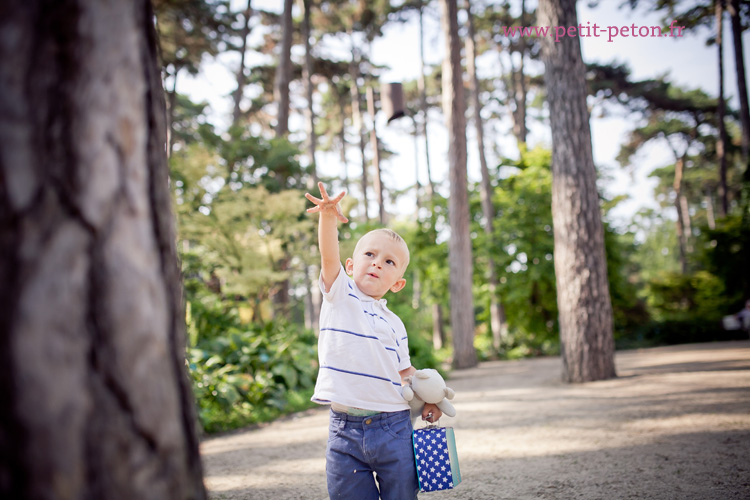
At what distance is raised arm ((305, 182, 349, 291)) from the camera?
1855 millimetres

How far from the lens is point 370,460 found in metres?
1.88

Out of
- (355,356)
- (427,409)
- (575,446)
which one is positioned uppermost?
(355,356)

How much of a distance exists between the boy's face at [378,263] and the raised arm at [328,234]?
157 millimetres

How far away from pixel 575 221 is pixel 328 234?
→ 17.7 feet

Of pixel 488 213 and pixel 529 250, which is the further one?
pixel 488 213

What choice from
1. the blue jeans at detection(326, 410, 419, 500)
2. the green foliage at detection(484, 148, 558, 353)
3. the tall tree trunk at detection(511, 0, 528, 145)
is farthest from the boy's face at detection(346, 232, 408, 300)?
the tall tree trunk at detection(511, 0, 528, 145)

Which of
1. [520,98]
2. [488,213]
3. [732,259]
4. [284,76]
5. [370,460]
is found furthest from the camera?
[520,98]

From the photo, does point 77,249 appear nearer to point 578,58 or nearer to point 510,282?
point 578,58

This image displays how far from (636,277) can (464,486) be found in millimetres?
40764

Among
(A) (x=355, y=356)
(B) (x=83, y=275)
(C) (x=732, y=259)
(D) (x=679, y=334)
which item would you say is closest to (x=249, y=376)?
(A) (x=355, y=356)

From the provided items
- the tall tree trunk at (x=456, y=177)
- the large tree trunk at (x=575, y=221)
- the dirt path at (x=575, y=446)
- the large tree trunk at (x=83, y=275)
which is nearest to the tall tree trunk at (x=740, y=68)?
the tall tree trunk at (x=456, y=177)

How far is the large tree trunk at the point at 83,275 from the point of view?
2.23 feet

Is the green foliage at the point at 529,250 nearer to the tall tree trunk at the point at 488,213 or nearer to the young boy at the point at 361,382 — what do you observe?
the tall tree trunk at the point at 488,213

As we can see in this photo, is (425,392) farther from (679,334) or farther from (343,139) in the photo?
(343,139)
